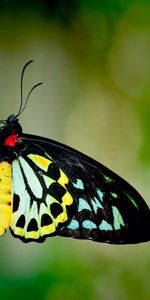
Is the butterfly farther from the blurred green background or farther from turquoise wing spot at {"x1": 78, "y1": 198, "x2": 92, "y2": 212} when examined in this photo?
the blurred green background

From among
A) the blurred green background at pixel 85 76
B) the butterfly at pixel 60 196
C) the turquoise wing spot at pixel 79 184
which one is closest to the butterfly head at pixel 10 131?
the butterfly at pixel 60 196

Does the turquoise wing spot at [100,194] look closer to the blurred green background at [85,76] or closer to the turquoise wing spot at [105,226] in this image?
the turquoise wing spot at [105,226]

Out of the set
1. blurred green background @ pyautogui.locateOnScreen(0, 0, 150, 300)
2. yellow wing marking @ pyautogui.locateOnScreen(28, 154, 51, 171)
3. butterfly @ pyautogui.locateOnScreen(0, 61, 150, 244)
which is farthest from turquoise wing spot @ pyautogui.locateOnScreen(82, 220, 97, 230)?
blurred green background @ pyautogui.locateOnScreen(0, 0, 150, 300)

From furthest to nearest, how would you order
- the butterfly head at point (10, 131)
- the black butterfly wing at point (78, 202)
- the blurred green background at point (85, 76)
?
the blurred green background at point (85, 76) → the butterfly head at point (10, 131) → the black butterfly wing at point (78, 202)

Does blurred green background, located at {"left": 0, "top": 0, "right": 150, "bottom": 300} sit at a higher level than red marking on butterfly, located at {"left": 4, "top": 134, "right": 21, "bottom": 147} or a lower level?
higher

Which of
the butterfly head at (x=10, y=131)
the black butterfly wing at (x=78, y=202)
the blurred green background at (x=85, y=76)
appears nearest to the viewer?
the black butterfly wing at (x=78, y=202)

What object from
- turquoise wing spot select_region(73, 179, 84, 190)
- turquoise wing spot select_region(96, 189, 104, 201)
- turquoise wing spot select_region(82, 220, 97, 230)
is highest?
turquoise wing spot select_region(73, 179, 84, 190)

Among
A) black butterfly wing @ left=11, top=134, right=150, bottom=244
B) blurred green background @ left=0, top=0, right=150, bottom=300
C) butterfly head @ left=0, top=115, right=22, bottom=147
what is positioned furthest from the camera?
blurred green background @ left=0, top=0, right=150, bottom=300

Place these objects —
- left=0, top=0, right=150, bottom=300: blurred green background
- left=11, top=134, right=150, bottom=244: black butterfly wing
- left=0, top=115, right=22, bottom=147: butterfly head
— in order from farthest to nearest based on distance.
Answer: left=0, top=0, right=150, bottom=300: blurred green background, left=0, top=115, right=22, bottom=147: butterfly head, left=11, top=134, right=150, bottom=244: black butterfly wing

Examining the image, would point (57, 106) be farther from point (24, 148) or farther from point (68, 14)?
point (24, 148)
